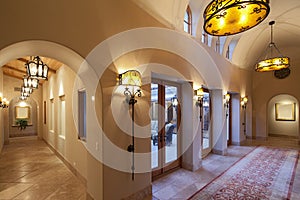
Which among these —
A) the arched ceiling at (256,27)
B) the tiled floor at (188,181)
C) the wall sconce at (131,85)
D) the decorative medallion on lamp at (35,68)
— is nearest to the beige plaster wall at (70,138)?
the decorative medallion on lamp at (35,68)

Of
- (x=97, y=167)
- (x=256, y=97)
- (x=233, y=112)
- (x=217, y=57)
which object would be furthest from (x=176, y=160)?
(x=256, y=97)

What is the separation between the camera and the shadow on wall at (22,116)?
980 centimetres

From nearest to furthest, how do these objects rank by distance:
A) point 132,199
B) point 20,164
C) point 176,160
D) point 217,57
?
point 132,199
point 176,160
point 20,164
point 217,57

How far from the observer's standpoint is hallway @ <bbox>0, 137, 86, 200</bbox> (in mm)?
3326

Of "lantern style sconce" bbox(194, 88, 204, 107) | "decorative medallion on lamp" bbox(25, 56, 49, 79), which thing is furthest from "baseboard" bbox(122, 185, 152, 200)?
"decorative medallion on lamp" bbox(25, 56, 49, 79)

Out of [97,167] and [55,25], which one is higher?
[55,25]

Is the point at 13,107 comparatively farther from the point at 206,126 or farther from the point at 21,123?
the point at 206,126

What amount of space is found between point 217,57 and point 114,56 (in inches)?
177

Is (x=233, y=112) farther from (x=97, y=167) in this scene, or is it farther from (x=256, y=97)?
(x=97, y=167)

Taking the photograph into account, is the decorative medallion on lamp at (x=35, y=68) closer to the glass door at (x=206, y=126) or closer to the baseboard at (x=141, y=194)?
the baseboard at (x=141, y=194)

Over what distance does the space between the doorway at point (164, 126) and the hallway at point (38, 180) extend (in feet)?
6.23

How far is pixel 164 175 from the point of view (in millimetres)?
4148

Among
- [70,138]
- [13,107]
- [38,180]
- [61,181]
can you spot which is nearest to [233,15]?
[70,138]

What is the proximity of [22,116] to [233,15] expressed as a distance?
1244 cm
